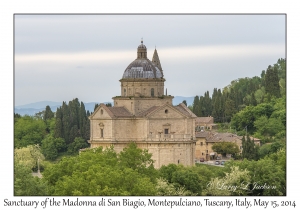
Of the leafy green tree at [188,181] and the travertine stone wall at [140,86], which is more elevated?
the travertine stone wall at [140,86]

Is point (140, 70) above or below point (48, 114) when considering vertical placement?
above

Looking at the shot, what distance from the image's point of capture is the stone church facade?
304 feet

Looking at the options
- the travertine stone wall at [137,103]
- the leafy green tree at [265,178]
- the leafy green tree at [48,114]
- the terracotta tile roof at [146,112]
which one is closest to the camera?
the leafy green tree at [265,178]

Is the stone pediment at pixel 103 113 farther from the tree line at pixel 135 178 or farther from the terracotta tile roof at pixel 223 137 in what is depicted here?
the terracotta tile roof at pixel 223 137

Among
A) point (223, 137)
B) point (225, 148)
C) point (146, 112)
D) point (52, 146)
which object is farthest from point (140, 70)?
point (52, 146)

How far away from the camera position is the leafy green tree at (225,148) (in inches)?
4606

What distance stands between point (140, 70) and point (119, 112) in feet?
11.1

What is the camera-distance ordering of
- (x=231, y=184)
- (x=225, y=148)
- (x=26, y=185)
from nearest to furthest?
(x=26, y=185), (x=231, y=184), (x=225, y=148)

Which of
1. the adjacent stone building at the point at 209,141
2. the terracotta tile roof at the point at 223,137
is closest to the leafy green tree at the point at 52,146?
the adjacent stone building at the point at 209,141

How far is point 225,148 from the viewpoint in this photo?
117688 mm

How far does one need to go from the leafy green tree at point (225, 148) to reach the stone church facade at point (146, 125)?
2317cm

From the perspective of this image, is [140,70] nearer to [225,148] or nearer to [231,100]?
[225,148]

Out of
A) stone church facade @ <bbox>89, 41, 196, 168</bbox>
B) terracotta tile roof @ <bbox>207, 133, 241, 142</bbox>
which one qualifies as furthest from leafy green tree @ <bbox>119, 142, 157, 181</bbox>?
terracotta tile roof @ <bbox>207, 133, 241, 142</bbox>

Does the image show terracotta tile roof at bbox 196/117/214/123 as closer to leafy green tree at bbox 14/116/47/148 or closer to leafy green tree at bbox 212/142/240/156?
leafy green tree at bbox 14/116/47/148
